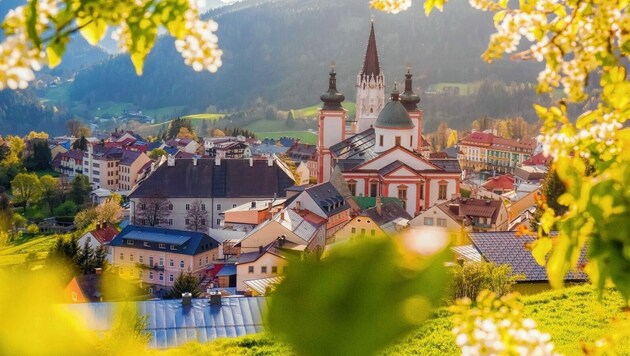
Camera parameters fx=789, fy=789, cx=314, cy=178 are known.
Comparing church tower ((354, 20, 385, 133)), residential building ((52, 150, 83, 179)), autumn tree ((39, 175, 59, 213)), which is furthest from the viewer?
residential building ((52, 150, 83, 179))

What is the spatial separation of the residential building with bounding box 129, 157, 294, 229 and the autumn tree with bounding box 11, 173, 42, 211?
41.9 feet

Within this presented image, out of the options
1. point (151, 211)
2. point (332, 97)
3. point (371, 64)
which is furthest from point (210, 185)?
point (371, 64)

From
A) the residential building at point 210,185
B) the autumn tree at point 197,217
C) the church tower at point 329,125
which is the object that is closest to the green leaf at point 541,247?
the church tower at point 329,125

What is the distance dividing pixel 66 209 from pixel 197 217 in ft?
39.9

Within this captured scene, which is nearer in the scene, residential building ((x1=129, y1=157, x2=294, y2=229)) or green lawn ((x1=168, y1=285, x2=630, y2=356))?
green lawn ((x1=168, y1=285, x2=630, y2=356))

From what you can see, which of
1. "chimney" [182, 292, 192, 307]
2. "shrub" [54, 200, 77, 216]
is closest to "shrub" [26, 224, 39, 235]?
"shrub" [54, 200, 77, 216]

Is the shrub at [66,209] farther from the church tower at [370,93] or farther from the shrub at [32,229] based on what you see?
the church tower at [370,93]

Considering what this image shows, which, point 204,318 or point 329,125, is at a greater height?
point 329,125

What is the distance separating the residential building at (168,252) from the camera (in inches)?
946

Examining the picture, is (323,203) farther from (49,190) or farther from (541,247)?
(49,190)

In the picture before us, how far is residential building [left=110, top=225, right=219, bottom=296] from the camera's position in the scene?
946 inches

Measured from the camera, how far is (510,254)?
1217cm

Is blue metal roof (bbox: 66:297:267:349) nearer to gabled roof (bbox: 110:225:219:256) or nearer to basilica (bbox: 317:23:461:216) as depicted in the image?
gabled roof (bbox: 110:225:219:256)

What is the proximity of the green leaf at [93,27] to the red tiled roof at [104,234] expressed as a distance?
26489mm
